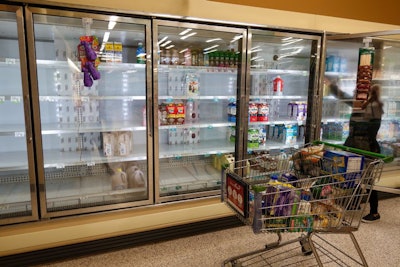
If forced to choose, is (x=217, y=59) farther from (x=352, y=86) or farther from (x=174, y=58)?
(x=352, y=86)

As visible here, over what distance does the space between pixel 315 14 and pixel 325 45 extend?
50cm

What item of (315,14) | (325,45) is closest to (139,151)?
(325,45)

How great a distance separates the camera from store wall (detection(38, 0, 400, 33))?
2346 millimetres

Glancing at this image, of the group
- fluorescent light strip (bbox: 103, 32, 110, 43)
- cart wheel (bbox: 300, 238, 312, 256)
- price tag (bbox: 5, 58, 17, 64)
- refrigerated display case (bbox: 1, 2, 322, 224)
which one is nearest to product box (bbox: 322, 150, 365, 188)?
cart wheel (bbox: 300, 238, 312, 256)

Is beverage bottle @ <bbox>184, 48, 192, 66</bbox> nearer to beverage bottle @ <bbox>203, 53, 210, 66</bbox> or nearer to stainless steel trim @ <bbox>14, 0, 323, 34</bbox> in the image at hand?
beverage bottle @ <bbox>203, 53, 210, 66</bbox>

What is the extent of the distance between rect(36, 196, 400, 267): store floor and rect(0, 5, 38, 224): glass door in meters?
0.56

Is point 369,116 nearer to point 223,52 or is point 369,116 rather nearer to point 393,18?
point 393,18

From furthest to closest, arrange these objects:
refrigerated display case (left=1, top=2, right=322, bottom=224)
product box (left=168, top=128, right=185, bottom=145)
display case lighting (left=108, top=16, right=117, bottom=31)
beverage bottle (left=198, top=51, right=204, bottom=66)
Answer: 1. product box (left=168, top=128, right=185, bottom=145)
2. beverage bottle (left=198, top=51, right=204, bottom=66)
3. refrigerated display case (left=1, top=2, right=322, bottom=224)
4. display case lighting (left=108, top=16, right=117, bottom=31)

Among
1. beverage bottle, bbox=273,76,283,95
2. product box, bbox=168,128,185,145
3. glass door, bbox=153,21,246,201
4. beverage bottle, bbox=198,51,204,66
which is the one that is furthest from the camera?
beverage bottle, bbox=273,76,283,95

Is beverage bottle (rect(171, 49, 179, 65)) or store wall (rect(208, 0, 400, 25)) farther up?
store wall (rect(208, 0, 400, 25))

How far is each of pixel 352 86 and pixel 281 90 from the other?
89 centimetres

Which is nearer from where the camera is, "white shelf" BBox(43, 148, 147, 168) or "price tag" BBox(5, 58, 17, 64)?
"price tag" BBox(5, 58, 17, 64)

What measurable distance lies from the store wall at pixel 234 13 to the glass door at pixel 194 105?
144 mm

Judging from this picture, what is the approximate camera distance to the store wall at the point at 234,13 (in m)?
2.35
